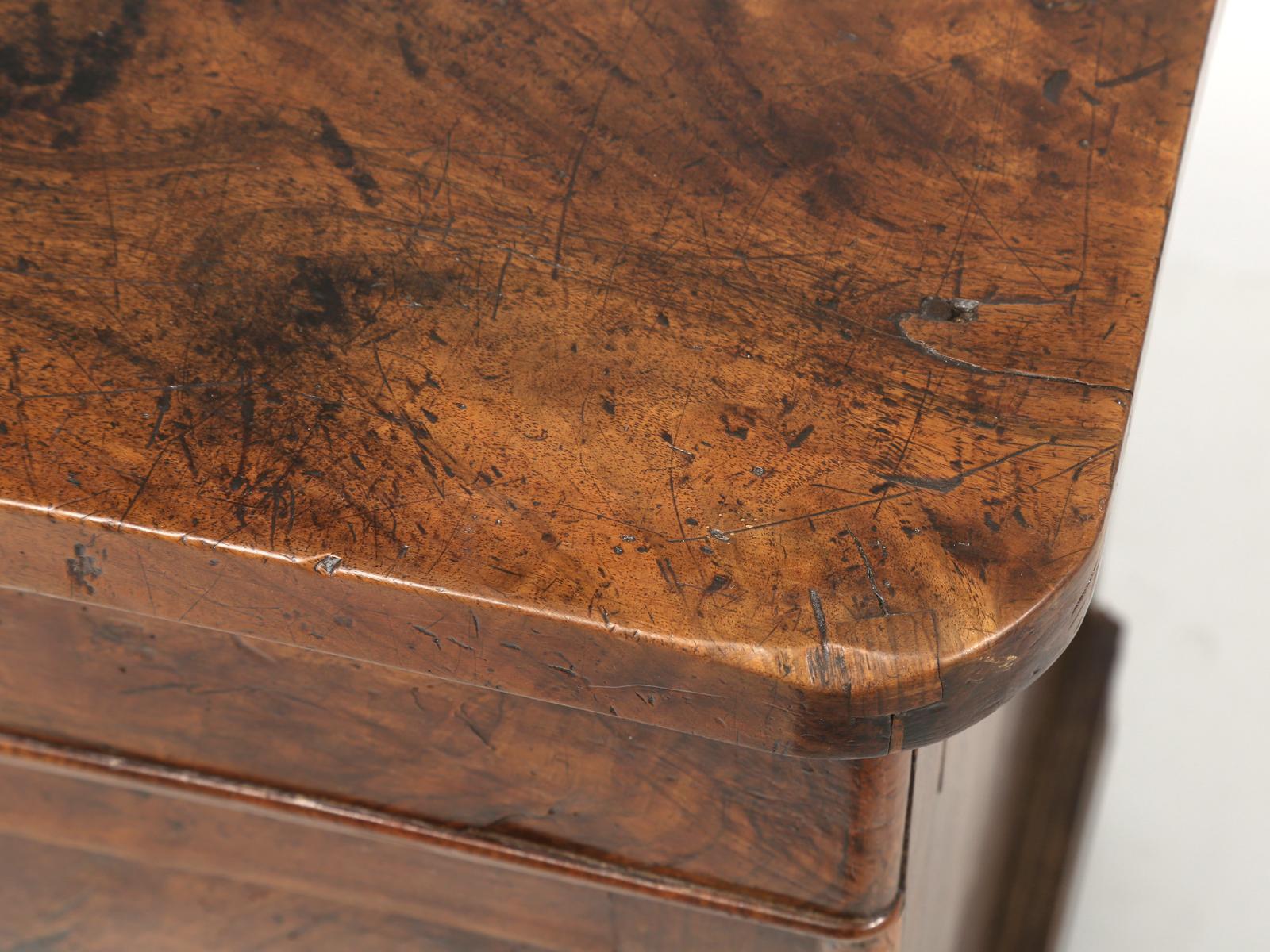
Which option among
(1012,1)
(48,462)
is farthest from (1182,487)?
(48,462)

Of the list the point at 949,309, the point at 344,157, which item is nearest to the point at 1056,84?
the point at 949,309

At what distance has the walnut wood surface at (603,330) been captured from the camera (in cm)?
49

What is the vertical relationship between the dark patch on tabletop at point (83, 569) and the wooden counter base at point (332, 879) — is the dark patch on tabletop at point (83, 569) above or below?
above

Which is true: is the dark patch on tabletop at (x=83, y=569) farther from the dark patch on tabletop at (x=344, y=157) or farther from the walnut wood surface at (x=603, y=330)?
the dark patch on tabletop at (x=344, y=157)

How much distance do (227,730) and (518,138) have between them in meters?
0.28

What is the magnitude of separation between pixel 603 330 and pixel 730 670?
15 centimetres

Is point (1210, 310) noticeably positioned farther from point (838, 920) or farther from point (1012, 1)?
point (838, 920)

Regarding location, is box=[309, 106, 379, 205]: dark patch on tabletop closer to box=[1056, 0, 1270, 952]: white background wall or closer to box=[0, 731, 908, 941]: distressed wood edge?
box=[0, 731, 908, 941]: distressed wood edge

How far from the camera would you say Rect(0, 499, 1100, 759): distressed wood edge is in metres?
0.47

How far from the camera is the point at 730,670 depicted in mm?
476

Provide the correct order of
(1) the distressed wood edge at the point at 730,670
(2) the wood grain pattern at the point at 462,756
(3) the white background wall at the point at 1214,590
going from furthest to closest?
(3) the white background wall at the point at 1214,590, (2) the wood grain pattern at the point at 462,756, (1) the distressed wood edge at the point at 730,670

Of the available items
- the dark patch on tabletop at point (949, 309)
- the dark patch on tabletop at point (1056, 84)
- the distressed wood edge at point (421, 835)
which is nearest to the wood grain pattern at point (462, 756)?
the distressed wood edge at point (421, 835)

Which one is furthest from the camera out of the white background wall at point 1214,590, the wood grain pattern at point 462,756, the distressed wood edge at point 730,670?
the white background wall at point 1214,590

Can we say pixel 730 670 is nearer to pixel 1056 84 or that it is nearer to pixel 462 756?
pixel 462 756
